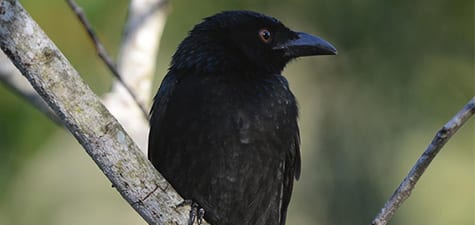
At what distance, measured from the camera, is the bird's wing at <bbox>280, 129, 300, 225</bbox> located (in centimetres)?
417

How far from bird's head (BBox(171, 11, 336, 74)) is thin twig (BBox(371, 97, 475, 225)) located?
129 centimetres

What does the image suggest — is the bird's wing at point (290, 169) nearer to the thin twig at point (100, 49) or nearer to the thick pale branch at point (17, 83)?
the thin twig at point (100, 49)

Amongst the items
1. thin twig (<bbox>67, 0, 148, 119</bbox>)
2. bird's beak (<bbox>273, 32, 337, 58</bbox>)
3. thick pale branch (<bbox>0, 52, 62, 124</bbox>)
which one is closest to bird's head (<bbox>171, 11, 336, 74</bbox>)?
bird's beak (<bbox>273, 32, 337, 58</bbox>)

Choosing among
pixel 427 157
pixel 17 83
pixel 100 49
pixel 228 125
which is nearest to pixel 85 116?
pixel 228 125

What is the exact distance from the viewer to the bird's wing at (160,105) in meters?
4.02

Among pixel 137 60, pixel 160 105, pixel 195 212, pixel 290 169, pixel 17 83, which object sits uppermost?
pixel 137 60

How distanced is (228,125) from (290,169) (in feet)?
1.92

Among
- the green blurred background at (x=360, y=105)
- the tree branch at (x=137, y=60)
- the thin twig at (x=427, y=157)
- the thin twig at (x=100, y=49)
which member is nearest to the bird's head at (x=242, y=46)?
the thin twig at (x=100, y=49)

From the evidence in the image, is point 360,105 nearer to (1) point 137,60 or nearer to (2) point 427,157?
(1) point 137,60

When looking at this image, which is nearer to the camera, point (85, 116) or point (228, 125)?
point (85, 116)

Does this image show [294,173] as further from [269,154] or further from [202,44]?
[202,44]

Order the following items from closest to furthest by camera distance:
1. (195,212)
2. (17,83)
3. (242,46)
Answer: (195,212) → (242,46) → (17,83)

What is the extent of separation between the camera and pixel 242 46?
4242mm

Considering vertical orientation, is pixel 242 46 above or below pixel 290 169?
above
